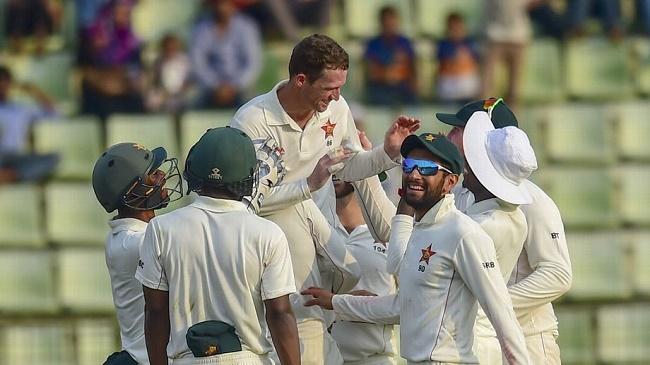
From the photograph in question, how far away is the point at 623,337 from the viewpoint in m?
11.6

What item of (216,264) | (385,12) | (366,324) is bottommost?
(366,324)

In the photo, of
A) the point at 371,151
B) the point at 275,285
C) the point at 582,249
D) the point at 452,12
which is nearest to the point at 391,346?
the point at 371,151

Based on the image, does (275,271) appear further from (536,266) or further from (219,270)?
(536,266)

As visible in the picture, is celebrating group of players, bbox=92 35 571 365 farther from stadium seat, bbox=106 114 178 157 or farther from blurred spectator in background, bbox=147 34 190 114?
blurred spectator in background, bbox=147 34 190 114

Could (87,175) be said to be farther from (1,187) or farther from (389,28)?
(389,28)

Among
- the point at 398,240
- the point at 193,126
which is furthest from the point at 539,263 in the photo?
the point at 193,126

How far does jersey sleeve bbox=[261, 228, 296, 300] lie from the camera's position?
5.42 meters

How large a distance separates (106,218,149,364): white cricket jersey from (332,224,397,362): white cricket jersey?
45.4 inches

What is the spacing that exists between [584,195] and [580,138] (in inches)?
26.8

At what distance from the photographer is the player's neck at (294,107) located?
645cm

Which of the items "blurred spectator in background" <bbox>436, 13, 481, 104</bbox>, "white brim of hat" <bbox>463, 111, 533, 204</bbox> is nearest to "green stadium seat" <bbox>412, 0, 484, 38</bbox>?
"blurred spectator in background" <bbox>436, 13, 481, 104</bbox>

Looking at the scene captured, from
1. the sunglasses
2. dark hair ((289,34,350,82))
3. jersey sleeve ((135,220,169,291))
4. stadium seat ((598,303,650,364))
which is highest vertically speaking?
dark hair ((289,34,350,82))

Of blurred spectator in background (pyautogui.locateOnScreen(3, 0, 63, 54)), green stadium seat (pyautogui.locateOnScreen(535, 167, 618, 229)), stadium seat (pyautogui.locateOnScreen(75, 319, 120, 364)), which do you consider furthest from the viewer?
blurred spectator in background (pyautogui.locateOnScreen(3, 0, 63, 54))

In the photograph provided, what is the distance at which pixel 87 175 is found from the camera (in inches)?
500
